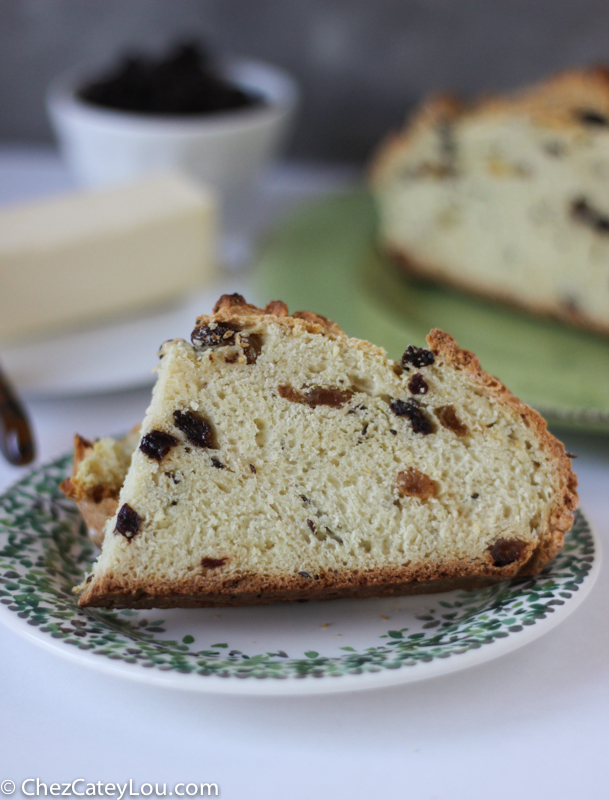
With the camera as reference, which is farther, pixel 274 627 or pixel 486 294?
pixel 486 294

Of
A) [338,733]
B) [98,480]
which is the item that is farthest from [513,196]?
[338,733]

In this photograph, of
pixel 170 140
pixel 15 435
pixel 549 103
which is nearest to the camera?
pixel 15 435

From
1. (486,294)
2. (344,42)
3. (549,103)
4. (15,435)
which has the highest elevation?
(549,103)

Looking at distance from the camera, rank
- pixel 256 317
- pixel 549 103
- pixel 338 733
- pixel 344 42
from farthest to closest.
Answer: pixel 344 42 → pixel 549 103 → pixel 256 317 → pixel 338 733

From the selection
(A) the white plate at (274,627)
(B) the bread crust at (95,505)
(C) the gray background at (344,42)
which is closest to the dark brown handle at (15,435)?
(A) the white plate at (274,627)

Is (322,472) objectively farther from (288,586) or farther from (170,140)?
(170,140)

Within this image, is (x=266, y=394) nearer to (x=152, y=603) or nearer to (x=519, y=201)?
(x=152, y=603)

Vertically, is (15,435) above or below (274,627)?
below

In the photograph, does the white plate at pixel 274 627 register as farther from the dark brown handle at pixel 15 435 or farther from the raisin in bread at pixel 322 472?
the dark brown handle at pixel 15 435
